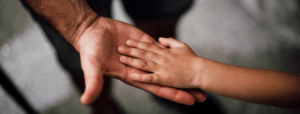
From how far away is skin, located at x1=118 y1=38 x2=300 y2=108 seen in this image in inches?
22.7

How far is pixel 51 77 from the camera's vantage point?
0.76 meters

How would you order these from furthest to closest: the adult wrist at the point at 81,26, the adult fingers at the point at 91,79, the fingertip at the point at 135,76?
1. the adult wrist at the point at 81,26
2. the fingertip at the point at 135,76
3. the adult fingers at the point at 91,79

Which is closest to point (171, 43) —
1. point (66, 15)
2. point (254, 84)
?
point (254, 84)

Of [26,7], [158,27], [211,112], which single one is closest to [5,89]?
[26,7]

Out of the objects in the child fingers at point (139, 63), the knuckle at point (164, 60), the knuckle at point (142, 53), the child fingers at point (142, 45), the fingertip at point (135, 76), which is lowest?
the fingertip at point (135, 76)

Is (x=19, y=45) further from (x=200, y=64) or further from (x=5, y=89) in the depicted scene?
(x=200, y=64)

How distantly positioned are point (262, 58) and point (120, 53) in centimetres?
73

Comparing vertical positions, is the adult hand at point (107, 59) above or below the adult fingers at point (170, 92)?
above

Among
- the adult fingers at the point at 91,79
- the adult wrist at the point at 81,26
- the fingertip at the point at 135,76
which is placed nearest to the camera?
the adult fingers at the point at 91,79

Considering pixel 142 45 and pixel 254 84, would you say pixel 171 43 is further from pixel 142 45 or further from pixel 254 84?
pixel 254 84

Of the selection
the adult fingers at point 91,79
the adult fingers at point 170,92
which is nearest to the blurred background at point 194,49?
the adult fingers at point 170,92

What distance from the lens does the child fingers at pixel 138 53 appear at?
0.61m

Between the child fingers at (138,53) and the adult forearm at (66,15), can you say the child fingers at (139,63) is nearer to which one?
the child fingers at (138,53)

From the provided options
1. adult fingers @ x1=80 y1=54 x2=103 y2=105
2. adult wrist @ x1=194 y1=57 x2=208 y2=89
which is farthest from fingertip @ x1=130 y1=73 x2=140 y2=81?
adult wrist @ x1=194 y1=57 x2=208 y2=89
